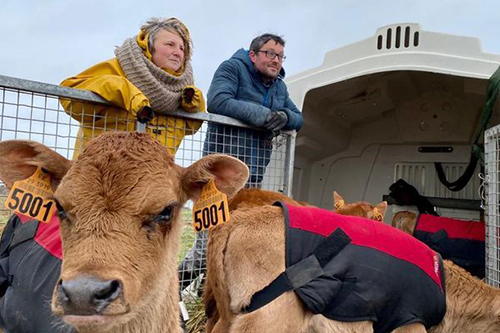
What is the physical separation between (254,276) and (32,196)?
1.32 metres

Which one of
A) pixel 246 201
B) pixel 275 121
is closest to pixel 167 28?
pixel 275 121

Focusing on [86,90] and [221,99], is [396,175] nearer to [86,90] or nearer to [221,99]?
[221,99]

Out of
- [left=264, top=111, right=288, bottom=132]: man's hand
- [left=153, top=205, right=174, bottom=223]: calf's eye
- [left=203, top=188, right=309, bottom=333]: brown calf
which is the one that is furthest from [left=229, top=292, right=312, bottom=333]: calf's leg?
[left=264, top=111, right=288, bottom=132]: man's hand

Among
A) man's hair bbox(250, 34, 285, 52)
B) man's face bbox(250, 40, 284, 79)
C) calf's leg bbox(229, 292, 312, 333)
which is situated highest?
man's hair bbox(250, 34, 285, 52)

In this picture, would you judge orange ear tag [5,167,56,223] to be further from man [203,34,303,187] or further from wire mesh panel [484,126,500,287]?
wire mesh panel [484,126,500,287]

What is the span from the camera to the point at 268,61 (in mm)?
4121

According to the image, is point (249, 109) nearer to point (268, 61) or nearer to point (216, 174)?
point (268, 61)

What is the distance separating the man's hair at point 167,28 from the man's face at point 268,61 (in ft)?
2.65

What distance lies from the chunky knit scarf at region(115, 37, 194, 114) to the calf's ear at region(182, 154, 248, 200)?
116 centimetres

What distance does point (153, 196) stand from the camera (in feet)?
6.08

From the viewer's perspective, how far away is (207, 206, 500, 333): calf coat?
2.57 m

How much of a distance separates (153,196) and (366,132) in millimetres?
5617

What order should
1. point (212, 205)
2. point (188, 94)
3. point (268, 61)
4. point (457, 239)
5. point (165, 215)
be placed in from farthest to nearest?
1. point (457, 239)
2. point (268, 61)
3. point (188, 94)
4. point (212, 205)
5. point (165, 215)

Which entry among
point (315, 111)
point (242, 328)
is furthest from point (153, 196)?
point (315, 111)
